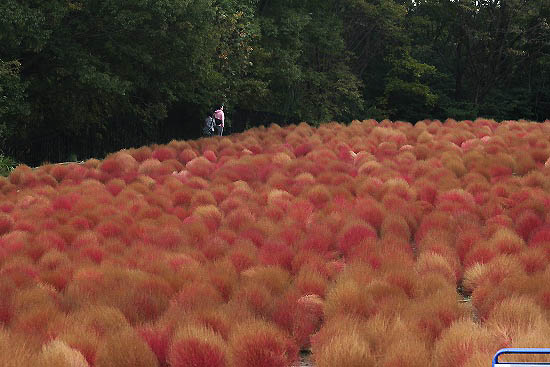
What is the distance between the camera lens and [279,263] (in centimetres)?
600

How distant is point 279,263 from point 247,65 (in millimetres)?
16087

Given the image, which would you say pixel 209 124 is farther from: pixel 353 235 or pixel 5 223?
pixel 353 235

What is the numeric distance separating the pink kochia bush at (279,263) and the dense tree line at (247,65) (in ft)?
14.8

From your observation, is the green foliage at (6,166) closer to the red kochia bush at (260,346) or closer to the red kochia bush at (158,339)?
the red kochia bush at (158,339)

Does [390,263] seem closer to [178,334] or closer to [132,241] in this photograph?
[178,334]

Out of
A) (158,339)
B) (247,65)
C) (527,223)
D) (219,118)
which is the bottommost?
(158,339)

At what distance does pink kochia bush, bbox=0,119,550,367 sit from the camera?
13.1ft

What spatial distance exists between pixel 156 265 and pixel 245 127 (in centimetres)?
2032

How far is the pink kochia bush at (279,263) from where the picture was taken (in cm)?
399

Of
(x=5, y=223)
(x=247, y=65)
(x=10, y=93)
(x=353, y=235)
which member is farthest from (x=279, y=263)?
(x=247, y=65)

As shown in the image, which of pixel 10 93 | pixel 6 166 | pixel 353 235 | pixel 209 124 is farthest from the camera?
pixel 209 124

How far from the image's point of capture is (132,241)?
6992 millimetres

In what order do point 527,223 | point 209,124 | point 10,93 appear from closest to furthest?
1. point 527,223
2. point 10,93
3. point 209,124

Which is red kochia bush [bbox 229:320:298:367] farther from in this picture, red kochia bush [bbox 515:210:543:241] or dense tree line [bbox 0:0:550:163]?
dense tree line [bbox 0:0:550:163]
